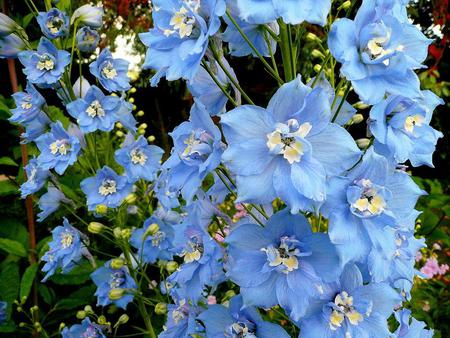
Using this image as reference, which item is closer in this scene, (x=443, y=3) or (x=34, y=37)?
(x=34, y=37)

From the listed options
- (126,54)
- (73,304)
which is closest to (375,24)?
(73,304)

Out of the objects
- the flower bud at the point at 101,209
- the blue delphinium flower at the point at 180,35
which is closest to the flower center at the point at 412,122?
the blue delphinium flower at the point at 180,35

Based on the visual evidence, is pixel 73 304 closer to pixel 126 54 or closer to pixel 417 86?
pixel 417 86

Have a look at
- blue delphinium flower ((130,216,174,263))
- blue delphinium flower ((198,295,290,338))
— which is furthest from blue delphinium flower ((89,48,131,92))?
blue delphinium flower ((198,295,290,338))

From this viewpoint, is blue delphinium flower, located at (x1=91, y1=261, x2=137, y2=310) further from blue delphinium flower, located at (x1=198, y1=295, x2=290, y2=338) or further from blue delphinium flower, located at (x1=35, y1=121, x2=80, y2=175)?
blue delphinium flower, located at (x1=198, y1=295, x2=290, y2=338)

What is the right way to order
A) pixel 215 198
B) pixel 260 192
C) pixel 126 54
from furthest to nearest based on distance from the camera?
1. pixel 126 54
2. pixel 215 198
3. pixel 260 192

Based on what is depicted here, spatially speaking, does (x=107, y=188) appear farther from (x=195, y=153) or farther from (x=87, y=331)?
(x=195, y=153)

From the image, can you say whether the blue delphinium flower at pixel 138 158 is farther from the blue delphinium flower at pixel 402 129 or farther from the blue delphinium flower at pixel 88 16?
the blue delphinium flower at pixel 402 129

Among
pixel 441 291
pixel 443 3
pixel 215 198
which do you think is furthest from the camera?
pixel 443 3
